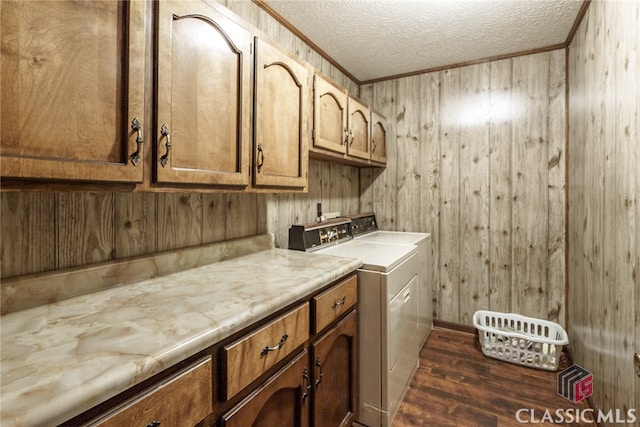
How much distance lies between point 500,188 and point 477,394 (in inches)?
63.8

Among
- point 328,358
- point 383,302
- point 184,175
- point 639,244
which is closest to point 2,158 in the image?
point 184,175

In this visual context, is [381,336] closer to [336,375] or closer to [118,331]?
[336,375]

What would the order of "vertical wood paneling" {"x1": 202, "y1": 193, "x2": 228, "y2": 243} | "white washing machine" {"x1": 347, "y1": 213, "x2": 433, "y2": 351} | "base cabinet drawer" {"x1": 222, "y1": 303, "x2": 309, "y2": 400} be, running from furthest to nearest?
"white washing machine" {"x1": 347, "y1": 213, "x2": 433, "y2": 351} < "vertical wood paneling" {"x1": 202, "y1": 193, "x2": 228, "y2": 243} < "base cabinet drawer" {"x1": 222, "y1": 303, "x2": 309, "y2": 400}

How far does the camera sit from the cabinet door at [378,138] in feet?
8.89

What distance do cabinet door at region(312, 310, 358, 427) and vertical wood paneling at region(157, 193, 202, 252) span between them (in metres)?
0.77

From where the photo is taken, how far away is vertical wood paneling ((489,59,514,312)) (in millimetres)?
2619

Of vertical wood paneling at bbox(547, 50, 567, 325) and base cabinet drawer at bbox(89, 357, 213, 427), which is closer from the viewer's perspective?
base cabinet drawer at bbox(89, 357, 213, 427)

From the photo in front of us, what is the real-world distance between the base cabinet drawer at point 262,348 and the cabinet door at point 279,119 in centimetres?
63

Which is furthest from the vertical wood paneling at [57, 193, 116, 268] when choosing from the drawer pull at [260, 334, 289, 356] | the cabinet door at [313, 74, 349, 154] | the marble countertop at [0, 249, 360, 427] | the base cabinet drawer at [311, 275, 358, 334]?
the cabinet door at [313, 74, 349, 154]

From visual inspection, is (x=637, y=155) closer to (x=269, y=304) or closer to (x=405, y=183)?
(x=269, y=304)

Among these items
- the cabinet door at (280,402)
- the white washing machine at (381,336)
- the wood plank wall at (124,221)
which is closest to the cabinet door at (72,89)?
the wood plank wall at (124,221)

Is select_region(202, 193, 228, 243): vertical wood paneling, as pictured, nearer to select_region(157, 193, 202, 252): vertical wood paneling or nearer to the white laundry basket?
select_region(157, 193, 202, 252): vertical wood paneling

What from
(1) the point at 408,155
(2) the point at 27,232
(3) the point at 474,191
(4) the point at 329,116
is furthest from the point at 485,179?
(2) the point at 27,232

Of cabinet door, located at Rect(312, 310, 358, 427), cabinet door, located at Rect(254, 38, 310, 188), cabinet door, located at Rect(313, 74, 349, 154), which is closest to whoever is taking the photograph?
cabinet door, located at Rect(312, 310, 358, 427)
